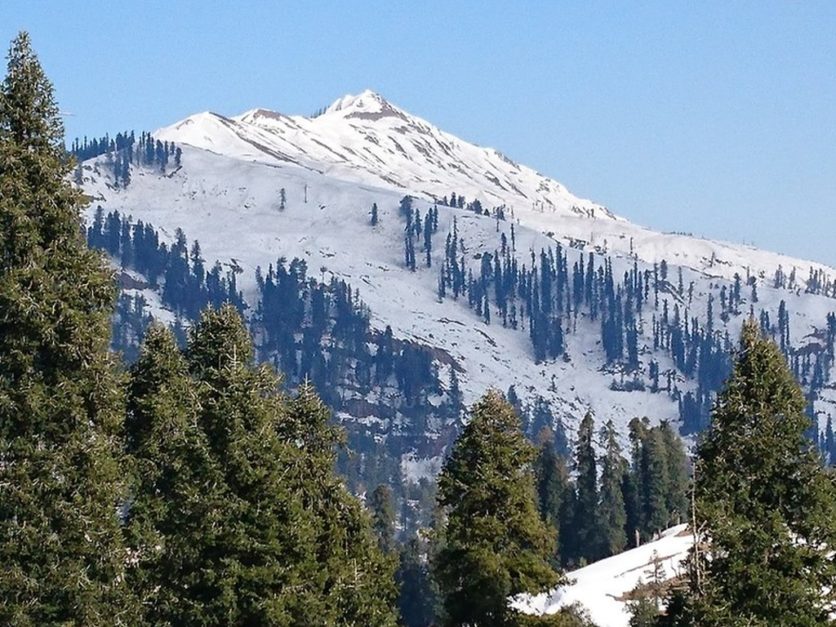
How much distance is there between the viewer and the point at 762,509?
117 feet

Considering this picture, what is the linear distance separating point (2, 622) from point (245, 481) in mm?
7608

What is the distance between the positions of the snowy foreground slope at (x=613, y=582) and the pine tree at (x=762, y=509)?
47496 mm

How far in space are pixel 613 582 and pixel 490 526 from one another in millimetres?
52024

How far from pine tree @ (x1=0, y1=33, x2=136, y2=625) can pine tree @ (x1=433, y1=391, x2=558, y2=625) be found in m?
15.5

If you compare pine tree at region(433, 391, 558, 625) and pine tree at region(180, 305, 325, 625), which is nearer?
pine tree at region(180, 305, 325, 625)

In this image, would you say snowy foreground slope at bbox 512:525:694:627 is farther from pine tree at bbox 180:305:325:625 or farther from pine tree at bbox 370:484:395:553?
pine tree at bbox 180:305:325:625

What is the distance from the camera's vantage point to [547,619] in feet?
149

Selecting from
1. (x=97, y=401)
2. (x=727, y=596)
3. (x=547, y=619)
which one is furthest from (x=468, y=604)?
(x=97, y=401)

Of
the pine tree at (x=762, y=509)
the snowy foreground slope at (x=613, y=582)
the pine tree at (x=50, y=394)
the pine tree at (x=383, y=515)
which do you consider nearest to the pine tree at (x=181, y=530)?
the pine tree at (x=50, y=394)

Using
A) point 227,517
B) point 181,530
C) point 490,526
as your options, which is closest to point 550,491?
point 490,526

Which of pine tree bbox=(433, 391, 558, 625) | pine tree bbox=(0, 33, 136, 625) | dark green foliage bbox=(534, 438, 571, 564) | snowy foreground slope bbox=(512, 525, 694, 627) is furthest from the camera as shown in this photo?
dark green foliage bbox=(534, 438, 571, 564)

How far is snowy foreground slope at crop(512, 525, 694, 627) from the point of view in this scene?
8700 centimetres

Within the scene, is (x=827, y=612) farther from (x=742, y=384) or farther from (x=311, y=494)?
(x=311, y=494)

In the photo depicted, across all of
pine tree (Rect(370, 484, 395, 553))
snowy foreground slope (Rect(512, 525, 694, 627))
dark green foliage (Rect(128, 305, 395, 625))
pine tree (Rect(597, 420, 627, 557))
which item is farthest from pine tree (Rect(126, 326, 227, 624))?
pine tree (Rect(597, 420, 627, 557))
